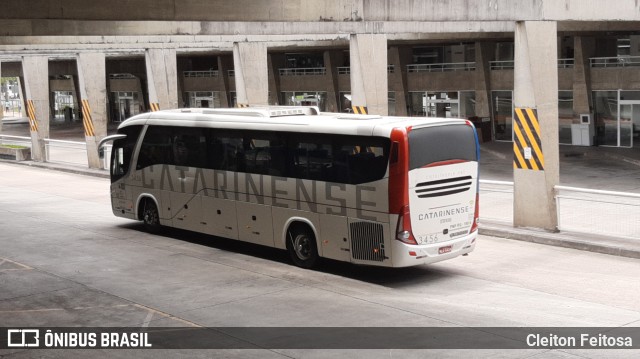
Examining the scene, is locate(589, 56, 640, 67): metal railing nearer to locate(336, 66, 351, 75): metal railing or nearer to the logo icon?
locate(336, 66, 351, 75): metal railing

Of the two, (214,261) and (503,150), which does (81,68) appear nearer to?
(503,150)

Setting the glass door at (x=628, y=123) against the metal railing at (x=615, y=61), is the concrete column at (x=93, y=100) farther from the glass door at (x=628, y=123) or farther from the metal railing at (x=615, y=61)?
the glass door at (x=628, y=123)

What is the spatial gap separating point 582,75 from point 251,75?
1720cm

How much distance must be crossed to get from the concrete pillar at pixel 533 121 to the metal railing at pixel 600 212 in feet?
2.54

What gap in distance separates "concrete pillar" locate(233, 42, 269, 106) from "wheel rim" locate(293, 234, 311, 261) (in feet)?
55.9

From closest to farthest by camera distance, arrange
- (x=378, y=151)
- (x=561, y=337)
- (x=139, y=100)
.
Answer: (x=561, y=337) < (x=378, y=151) < (x=139, y=100)

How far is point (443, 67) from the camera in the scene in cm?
4919

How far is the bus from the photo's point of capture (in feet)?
49.1

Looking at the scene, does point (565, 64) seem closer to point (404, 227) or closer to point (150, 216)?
point (150, 216)

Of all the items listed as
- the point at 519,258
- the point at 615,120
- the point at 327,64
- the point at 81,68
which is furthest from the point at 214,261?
the point at 327,64

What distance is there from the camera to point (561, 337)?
11602mm

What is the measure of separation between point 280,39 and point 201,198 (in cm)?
1699

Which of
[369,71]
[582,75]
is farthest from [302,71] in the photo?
[369,71]

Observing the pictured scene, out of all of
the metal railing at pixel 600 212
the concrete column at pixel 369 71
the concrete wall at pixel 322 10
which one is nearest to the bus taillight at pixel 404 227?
the metal railing at pixel 600 212
